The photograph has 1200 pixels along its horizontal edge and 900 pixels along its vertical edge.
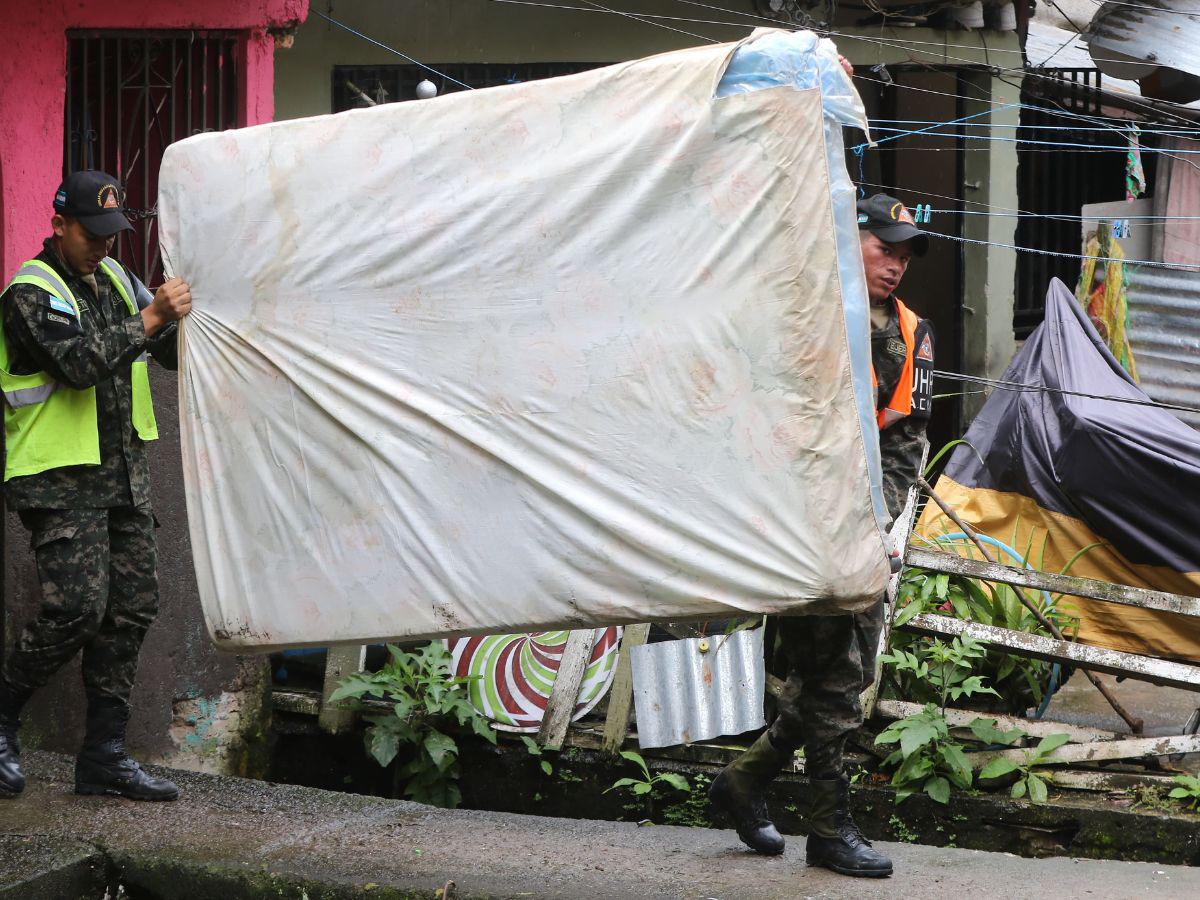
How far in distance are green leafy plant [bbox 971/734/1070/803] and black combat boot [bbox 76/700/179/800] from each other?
2826 mm

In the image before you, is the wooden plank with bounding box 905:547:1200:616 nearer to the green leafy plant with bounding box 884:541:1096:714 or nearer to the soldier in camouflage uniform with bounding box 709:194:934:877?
the green leafy plant with bounding box 884:541:1096:714

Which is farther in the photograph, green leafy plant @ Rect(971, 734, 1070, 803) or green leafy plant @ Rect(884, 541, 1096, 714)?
green leafy plant @ Rect(884, 541, 1096, 714)

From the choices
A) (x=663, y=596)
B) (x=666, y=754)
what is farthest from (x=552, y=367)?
(x=666, y=754)

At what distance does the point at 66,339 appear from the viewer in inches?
156

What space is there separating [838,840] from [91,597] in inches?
89.4

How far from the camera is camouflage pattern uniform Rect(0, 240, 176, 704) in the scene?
12.9 feet

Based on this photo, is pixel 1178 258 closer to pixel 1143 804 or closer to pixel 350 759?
pixel 1143 804

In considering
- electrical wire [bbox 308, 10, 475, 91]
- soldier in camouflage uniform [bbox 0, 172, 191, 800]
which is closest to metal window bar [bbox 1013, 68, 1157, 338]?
electrical wire [bbox 308, 10, 475, 91]

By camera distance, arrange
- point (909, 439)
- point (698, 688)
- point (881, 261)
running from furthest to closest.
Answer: point (698, 688)
point (909, 439)
point (881, 261)

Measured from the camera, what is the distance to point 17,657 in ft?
13.5

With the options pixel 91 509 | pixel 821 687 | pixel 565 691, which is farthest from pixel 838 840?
pixel 91 509

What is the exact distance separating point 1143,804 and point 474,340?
3024 mm

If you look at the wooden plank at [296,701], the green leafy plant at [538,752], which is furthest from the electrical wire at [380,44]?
the green leafy plant at [538,752]

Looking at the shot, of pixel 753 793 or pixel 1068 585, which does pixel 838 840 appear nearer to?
pixel 753 793
